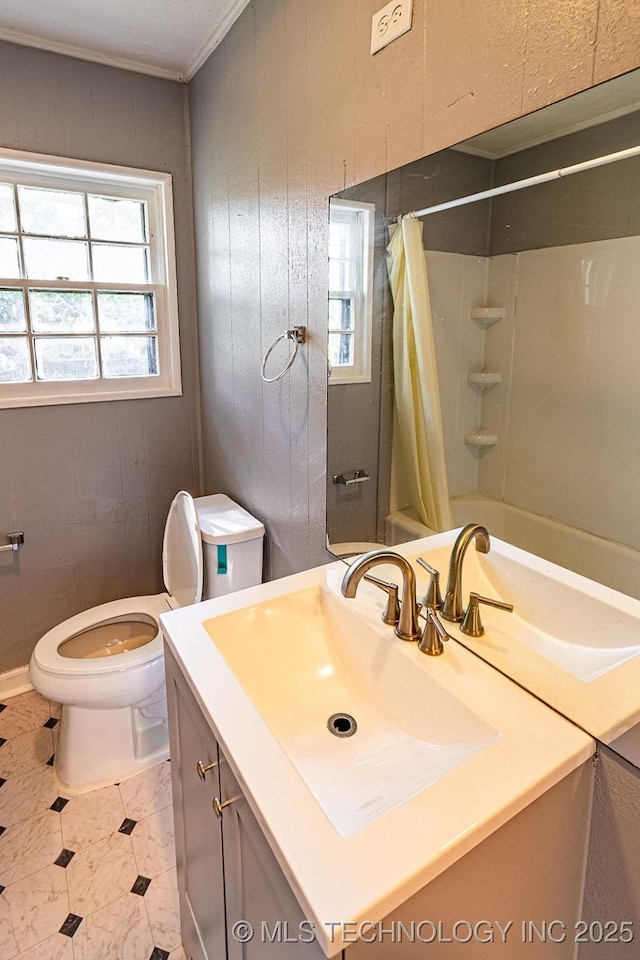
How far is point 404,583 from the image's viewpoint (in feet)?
3.27

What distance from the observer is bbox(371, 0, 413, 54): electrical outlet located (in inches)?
40.6

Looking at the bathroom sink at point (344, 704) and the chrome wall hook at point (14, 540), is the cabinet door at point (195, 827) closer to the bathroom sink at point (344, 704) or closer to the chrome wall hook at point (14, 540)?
the bathroom sink at point (344, 704)

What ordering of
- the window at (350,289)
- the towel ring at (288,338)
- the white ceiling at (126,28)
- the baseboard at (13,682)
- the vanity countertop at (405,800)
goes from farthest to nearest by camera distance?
1. the baseboard at (13,682)
2. the white ceiling at (126,28)
3. the towel ring at (288,338)
4. the window at (350,289)
5. the vanity countertop at (405,800)

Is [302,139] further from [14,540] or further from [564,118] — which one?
[14,540]

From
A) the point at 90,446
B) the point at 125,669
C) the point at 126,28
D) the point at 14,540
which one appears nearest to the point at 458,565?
the point at 125,669

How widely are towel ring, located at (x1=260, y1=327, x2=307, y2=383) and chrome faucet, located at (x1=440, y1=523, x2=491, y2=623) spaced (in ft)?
2.52

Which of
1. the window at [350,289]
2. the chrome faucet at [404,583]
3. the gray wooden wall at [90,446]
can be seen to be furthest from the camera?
the gray wooden wall at [90,446]

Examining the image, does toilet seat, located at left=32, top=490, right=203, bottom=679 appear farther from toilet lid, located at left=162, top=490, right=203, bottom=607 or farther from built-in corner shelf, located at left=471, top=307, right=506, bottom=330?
built-in corner shelf, located at left=471, top=307, right=506, bottom=330

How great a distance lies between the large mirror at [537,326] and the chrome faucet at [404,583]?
0.19 m

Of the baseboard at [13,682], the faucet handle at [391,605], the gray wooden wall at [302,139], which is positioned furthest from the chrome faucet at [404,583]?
the baseboard at [13,682]

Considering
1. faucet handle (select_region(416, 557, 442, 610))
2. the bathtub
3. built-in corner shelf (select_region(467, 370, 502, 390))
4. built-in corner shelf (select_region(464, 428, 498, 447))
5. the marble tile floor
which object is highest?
built-in corner shelf (select_region(467, 370, 502, 390))

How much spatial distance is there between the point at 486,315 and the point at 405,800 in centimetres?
80

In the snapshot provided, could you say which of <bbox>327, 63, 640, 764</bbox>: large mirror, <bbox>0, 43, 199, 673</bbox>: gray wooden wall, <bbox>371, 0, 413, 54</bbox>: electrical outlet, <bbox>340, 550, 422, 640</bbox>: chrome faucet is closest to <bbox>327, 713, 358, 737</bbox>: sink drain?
<bbox>340, 550, 422, 640</bbox>: chrome faucet

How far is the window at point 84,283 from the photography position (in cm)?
197
